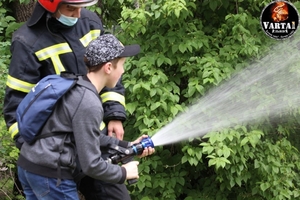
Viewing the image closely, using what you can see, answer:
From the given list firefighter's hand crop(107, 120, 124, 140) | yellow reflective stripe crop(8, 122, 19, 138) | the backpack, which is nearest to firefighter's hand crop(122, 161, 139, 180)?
the backpack

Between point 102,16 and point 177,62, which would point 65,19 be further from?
point 102,16

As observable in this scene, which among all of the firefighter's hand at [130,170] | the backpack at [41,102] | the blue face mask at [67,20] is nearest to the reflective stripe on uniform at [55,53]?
the blue face mask at [67,20]

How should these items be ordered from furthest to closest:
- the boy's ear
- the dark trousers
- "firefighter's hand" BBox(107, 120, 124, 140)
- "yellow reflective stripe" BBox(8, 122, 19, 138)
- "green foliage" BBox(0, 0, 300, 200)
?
"green foliage" BBox(0, 0, 300, 200), "firefighter's hand" BBox(107, 120, 124, 140), the dark trousers, "yellow reflective stripe" BBox(8, 122, 19, 138), the boy's ear

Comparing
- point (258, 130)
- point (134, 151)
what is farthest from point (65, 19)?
point (258, 130)

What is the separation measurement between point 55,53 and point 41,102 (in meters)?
0.53

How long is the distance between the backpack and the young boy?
0.12 feet

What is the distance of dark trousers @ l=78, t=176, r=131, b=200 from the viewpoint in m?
3.65

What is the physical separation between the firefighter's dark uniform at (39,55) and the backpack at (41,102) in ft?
1.08

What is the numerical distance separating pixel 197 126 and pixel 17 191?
205 cm

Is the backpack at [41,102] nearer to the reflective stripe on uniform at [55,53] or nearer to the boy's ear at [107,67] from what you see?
the boy's ear at [107,67]

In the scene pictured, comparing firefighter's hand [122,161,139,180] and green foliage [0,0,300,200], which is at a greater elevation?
firefighter's hand [122,161,139,180]

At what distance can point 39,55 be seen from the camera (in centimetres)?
351

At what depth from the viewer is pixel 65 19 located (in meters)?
3.53

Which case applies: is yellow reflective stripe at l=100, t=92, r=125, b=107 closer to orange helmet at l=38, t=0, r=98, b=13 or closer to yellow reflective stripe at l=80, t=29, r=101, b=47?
yellow reflective stripe at l=80, t=29, r=101, b=47
